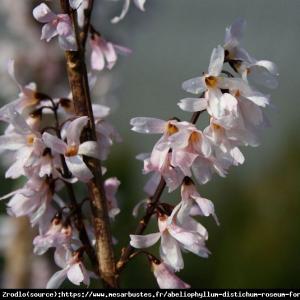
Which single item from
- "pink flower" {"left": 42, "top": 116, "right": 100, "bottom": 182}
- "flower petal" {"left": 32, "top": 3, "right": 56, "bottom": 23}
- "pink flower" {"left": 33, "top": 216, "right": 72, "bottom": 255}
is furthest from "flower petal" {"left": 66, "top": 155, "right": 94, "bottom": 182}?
"flower petal" {"left": 32, "top": 3, "right": 56, "bottom": 23}

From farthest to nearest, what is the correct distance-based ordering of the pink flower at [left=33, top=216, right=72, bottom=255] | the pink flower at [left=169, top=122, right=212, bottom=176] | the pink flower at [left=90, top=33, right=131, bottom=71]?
the pink flower at [left=90, top=33, right=131, bottom=71]
the pink flower at [left=33, top=216, right=72, bottom=255]
the pink flower at [left=169, top=122, right=212, bottom=176]

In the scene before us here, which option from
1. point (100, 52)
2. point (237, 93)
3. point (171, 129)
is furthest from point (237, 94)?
point (100, 52)

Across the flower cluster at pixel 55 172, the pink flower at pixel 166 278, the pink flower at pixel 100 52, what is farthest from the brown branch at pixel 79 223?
the pink flower at pixel 100 52

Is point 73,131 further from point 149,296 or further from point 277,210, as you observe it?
point 277,210

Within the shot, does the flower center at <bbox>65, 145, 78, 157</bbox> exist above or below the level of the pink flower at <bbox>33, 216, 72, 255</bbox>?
above

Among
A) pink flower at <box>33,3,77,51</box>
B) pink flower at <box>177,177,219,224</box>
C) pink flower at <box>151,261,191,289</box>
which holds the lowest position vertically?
pink flower at <box>151,261,191,289</box>

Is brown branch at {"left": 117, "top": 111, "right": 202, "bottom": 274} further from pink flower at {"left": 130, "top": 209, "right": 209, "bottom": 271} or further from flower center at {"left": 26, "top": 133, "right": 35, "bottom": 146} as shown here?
flower center at {"left": 26, "top": 133, "right": 35, "bottom": 146}

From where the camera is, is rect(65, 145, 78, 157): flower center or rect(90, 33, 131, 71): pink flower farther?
rect(90, 33, 131, 71): pink flower

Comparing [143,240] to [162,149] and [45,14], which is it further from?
[45,14]

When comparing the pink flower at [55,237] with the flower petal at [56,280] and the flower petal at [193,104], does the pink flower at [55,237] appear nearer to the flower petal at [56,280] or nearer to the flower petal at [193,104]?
the flower petal at [56,280]
